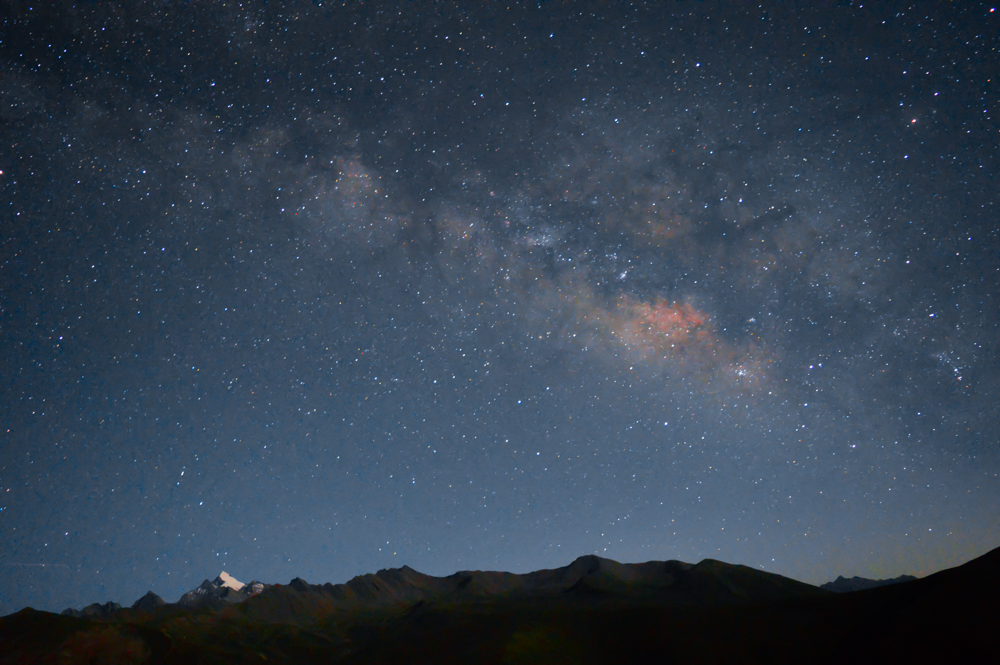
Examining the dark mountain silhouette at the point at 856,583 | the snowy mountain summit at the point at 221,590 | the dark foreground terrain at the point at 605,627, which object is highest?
the dark foreground terrain at the point at 605,627

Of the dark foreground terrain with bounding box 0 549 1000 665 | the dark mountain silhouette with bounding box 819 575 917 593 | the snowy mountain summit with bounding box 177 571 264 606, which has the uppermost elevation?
the dark foreground terrain with bounding box 0 549 1000 665

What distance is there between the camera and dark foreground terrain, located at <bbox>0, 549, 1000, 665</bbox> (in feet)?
77.0

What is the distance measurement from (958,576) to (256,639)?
7630 cm

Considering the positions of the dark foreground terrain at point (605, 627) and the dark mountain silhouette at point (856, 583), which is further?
the dark mountain silhouette at point (856, 583)

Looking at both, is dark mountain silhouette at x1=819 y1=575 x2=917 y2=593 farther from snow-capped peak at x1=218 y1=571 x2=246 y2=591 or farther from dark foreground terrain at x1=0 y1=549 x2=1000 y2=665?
snow-capped peak at x1=218 y1=571 x2=246 y2=591

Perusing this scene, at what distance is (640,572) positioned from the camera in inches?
3019

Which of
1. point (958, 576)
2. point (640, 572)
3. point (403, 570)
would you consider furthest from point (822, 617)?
point (403, 570)

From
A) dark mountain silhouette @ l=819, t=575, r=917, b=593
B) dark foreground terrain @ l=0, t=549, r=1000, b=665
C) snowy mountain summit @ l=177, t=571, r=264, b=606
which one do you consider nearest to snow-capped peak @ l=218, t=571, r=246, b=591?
snowy mountain summit @ l=177, t=571, r=264, b=606

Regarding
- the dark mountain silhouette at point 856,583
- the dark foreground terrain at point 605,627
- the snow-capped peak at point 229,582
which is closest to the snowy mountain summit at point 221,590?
the snow-capped peak at point 229,582

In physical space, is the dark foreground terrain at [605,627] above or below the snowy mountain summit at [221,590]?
above

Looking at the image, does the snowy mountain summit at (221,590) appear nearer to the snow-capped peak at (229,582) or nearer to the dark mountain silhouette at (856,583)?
the snow-capped peak at (229,582)

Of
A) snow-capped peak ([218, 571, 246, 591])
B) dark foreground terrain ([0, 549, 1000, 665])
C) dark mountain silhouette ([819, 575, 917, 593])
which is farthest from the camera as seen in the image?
snow-capped peak ([218, 571, 246, 591])

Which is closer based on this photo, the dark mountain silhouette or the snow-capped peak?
the dark mountain silhouette

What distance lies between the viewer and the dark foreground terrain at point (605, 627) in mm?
23484
